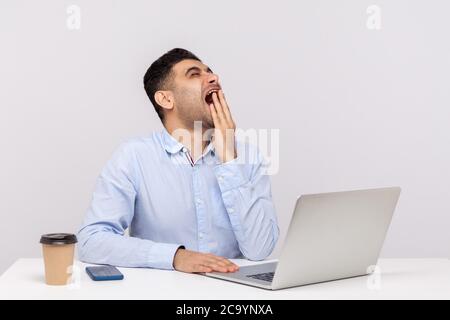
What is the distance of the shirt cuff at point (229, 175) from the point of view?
87.4 inches

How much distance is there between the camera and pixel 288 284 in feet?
5.31

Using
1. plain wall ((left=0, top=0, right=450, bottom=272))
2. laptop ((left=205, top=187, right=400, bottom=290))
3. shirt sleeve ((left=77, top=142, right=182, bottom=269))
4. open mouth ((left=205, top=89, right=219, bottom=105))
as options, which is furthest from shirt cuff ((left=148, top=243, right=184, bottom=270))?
plain wall ((left=0, top=0, right=450, bottom=272))

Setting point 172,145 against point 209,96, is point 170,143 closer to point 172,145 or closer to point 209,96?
point 172,145

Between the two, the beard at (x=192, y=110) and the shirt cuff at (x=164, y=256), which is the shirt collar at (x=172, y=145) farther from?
the shirt cuff at (x=164, y=256)

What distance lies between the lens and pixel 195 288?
163 centimetres

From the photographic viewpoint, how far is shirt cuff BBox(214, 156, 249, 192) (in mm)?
2221

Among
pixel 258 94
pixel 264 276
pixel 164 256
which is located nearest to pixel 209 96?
pixel 164 256

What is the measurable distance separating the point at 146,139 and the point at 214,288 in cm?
92

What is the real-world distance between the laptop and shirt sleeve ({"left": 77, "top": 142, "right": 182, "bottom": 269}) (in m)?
0.22

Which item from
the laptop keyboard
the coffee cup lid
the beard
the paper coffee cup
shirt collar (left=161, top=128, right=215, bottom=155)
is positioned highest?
the beard

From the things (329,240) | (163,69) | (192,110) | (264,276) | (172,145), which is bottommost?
(264,276)

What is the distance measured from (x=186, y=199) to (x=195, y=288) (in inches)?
30.9

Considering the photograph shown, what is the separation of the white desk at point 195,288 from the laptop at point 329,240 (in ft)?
0.10

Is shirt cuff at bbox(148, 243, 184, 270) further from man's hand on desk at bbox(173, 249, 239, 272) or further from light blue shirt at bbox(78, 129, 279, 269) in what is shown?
light blue shirt at bbox(78, 129, 279, 269)
